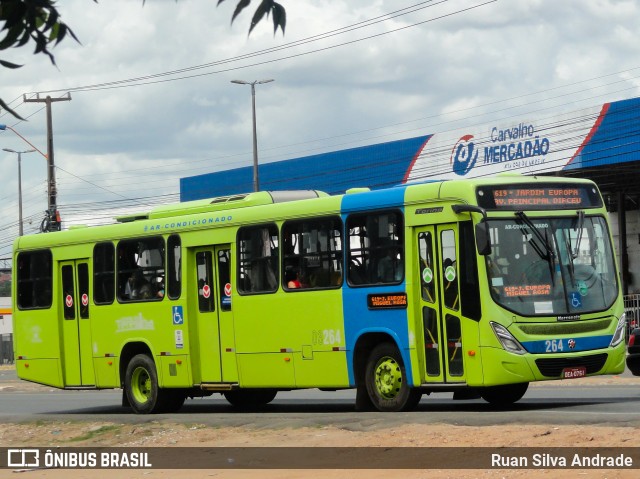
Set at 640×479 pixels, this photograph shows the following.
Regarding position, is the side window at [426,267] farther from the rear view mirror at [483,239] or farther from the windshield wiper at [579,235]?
the windshield wiper at [579,235]

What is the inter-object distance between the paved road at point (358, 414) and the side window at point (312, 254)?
5.90ft

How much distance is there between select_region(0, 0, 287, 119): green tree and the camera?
605cm

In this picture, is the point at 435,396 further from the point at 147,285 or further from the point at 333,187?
the point at 333,187

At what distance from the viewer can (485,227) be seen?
15.9 metres

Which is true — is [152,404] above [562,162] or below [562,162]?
below

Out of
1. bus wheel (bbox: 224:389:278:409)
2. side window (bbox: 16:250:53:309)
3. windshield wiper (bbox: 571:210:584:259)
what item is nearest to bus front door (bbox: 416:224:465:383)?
windshield wiper (bbox: 571:210:584:259)

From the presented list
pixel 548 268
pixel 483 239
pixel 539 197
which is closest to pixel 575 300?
pixel 548 268

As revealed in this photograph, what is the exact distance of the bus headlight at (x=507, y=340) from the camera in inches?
624

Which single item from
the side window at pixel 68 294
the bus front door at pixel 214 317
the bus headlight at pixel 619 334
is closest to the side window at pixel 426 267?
the bus headlight at pixel 619 334

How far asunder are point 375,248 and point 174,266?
14.2ft

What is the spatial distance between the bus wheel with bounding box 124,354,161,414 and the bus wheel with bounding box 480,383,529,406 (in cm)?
575

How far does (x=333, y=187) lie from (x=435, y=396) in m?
31.3

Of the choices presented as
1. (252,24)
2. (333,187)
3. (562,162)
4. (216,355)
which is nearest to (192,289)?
(216,355)

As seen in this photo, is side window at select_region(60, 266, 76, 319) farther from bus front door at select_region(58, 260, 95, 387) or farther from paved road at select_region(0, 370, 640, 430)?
paved road at select_region(0, 370, 640, 430)
